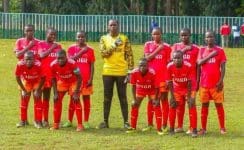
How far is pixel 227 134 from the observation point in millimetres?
12938

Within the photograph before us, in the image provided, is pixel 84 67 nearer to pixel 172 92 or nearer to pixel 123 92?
pixel 123 92

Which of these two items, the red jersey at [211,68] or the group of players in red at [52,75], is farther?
the group of players in red at [52,75]

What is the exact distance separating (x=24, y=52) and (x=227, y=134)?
4.09 m

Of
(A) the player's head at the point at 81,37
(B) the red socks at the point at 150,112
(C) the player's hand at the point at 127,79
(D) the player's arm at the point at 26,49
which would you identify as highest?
(A) the player's head at the point at 81,37

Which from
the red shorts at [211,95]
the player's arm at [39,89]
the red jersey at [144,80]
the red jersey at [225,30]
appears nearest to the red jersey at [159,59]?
the red jersey at [144,80]

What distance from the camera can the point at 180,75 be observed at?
12.8m

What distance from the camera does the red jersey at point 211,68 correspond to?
42.3 feet

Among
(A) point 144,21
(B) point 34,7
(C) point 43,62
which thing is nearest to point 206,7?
(A) point 144,21

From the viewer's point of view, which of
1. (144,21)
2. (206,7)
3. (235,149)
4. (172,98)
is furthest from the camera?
(206,7)

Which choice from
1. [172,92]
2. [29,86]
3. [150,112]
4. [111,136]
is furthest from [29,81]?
[172,92]

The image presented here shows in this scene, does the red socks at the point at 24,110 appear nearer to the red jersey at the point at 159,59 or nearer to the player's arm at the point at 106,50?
the player's arm at the point at 106,50

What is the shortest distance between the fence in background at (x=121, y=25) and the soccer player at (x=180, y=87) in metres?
26.5

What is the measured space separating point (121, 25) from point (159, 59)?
27.7 metres

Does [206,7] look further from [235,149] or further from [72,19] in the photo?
[235,149]
